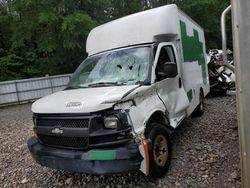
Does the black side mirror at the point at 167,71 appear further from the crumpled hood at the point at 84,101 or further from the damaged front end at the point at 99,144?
the damaged front end at the point at 99,144

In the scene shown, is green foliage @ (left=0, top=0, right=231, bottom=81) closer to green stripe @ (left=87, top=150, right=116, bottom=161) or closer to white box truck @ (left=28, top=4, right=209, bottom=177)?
white box truck @ (left=28, top=4, right=209, bottom=177)

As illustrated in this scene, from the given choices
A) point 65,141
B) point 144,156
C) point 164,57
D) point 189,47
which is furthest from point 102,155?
point 189,47

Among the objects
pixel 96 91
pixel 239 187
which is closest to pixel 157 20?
pixel 96 91

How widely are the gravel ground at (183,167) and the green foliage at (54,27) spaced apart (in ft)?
37.5

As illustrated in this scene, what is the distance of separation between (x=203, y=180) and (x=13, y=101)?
45.9 feet

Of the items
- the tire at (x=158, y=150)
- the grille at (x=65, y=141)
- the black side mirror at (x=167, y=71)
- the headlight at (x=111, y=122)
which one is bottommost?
the tire at (x=158, y=150)

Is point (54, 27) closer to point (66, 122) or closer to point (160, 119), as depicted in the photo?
point (160, 119)

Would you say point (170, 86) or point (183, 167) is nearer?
point (183, 167)

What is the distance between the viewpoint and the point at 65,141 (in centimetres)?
354

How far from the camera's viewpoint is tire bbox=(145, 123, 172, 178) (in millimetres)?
3595

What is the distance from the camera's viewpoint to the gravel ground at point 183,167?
3740 millimetres

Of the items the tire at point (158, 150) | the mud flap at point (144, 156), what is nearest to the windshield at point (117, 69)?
the tire at point (158, 150)

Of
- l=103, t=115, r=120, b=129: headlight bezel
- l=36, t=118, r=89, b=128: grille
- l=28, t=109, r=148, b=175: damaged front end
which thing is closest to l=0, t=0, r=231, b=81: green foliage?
l=36, t=118, r=89, b=128: grille

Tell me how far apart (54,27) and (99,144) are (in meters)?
15.5
